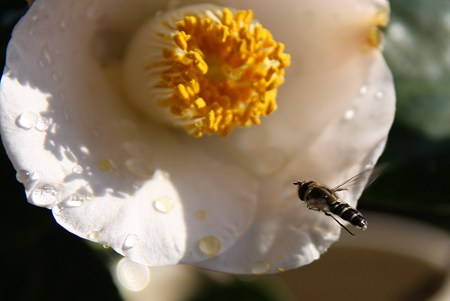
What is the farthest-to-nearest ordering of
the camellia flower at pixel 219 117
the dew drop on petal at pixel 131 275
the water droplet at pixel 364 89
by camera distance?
the dew drop on petal at pixel 131 275, the water droplet at pixel 364 89, the camellia flower at pixel 219 117

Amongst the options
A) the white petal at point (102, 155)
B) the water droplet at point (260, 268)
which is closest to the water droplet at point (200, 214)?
the white petal at point (102, 155)

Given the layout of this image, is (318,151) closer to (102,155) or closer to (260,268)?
(260,268)

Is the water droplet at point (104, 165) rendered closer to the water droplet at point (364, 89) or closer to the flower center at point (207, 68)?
the flower center at point (207, 68)

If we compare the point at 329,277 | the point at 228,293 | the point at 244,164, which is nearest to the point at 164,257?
the point at 244,164

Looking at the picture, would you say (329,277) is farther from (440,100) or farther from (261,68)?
(261,68)

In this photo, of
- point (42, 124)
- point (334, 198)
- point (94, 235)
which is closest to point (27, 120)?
point (42, 124)

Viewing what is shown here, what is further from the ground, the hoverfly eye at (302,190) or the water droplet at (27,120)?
the water droplet at (27,120)
